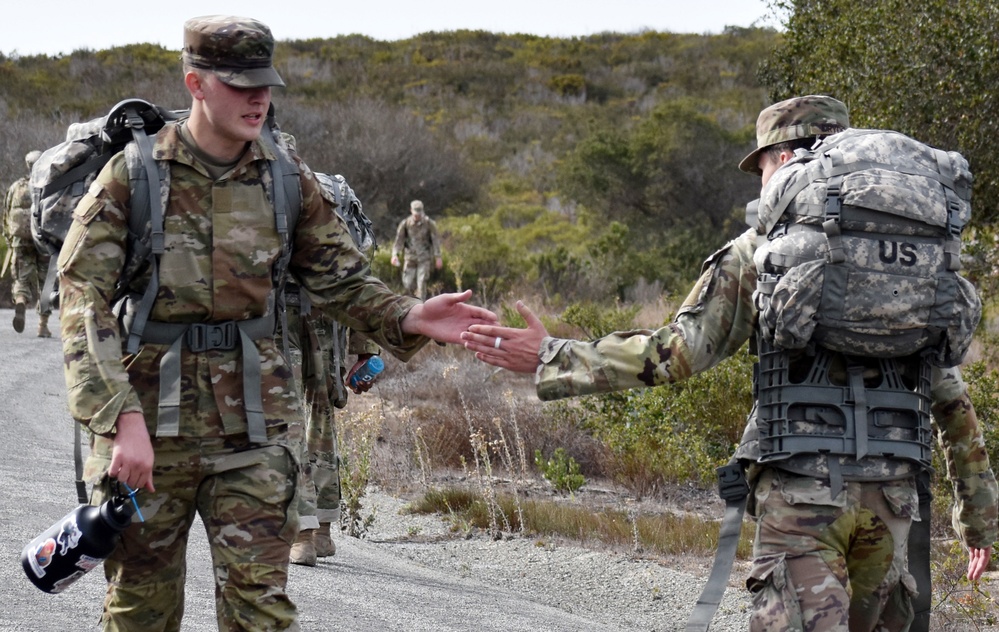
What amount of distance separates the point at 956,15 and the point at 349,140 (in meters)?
26.6

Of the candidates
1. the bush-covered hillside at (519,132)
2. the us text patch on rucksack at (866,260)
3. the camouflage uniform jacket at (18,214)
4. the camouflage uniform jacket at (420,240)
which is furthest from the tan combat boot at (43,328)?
the us text patch on rucksack at (866,260)

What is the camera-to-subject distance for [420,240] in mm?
21000

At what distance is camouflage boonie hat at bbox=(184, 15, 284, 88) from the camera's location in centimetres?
382

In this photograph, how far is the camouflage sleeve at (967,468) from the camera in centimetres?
401

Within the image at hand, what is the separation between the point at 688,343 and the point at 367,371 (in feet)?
12.0

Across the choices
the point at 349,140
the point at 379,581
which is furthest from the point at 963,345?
the point at 349,140

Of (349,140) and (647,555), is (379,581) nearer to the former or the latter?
(647,555)

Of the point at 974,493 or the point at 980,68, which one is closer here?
the point at 974,493

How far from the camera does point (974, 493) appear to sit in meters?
4.08

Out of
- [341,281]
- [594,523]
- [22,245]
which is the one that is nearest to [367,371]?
[594,523]

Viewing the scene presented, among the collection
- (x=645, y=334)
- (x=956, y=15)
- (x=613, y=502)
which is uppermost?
(x=956, y=15)

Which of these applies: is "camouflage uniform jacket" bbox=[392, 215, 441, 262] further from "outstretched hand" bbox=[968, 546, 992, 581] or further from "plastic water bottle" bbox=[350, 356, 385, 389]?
"outstretched hand" bbox=[968, 546, 992, 581]

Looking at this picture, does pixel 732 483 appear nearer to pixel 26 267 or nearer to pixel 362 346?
pixel 362 346

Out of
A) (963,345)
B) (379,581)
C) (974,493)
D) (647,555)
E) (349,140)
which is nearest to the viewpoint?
(963,345)
